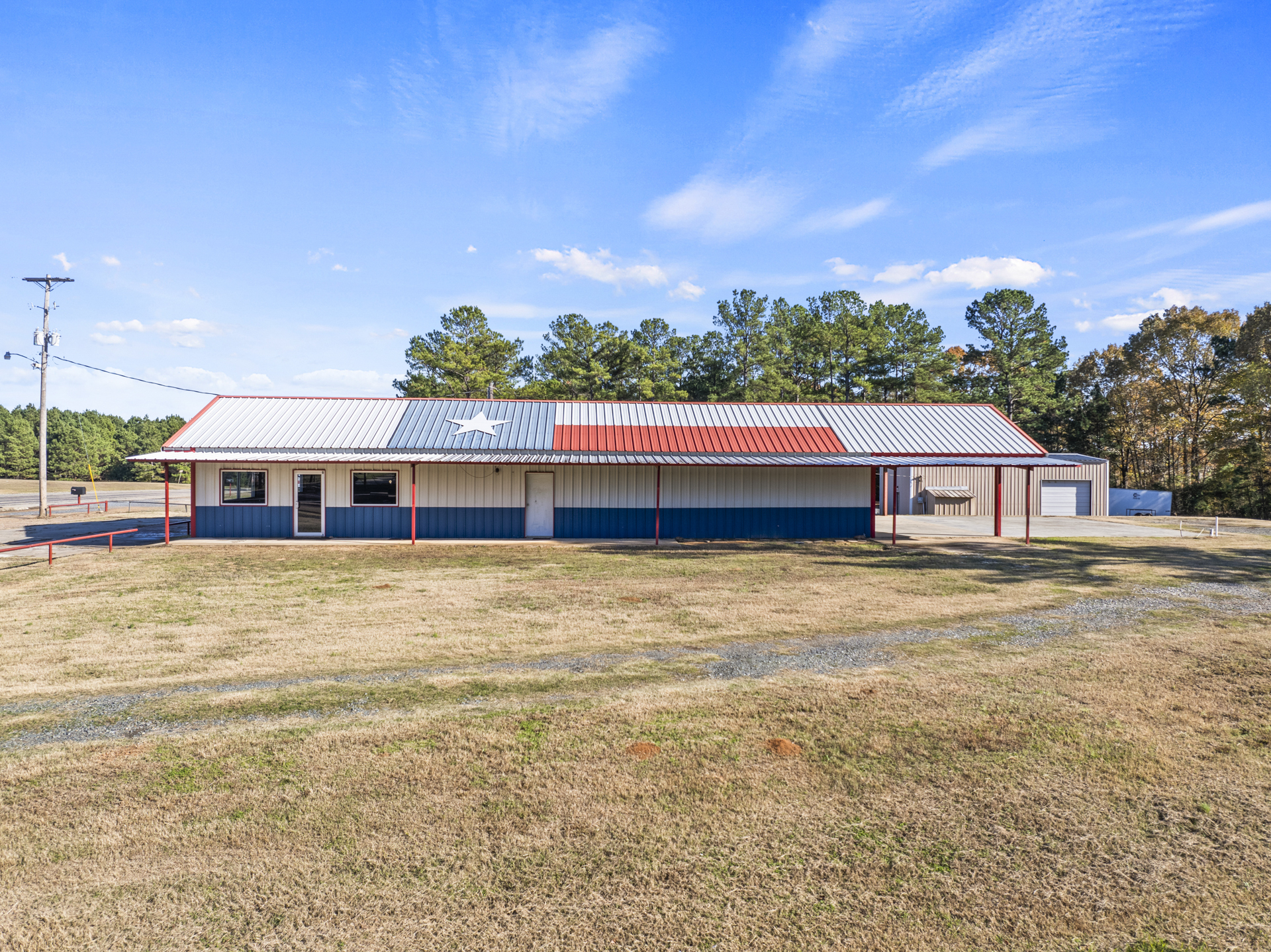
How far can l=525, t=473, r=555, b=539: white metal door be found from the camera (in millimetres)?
21719

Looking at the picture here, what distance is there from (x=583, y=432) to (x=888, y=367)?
96.6 ft

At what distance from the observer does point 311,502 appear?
69.3 feet

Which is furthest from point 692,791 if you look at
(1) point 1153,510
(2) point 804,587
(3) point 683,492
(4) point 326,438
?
(1) point 1153,510

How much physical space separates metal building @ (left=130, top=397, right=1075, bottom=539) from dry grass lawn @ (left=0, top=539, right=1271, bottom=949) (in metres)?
11.7

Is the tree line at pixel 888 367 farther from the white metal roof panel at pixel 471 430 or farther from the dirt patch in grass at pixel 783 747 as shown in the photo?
the dirt patch in grass at pixel 783 747

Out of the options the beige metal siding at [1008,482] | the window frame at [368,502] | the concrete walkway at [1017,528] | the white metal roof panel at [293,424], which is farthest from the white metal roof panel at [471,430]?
the beige metal siding at [1008,482]

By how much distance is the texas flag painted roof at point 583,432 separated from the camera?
2081 cm

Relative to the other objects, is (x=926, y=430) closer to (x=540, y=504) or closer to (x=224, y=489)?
(x=540, y=504)

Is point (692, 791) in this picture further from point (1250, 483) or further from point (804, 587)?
point (1250, 483)

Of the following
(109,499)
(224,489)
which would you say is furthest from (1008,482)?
(109,499)

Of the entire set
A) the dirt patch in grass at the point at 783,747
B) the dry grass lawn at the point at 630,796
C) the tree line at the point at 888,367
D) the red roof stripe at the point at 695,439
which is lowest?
the dry grass lawn at the point at 630,796

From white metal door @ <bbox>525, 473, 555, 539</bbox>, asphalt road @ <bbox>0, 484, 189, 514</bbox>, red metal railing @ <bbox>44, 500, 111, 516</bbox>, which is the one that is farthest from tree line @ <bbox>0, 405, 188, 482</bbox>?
white metal door @ <bbox>525, 473, 555, 539</bbox>

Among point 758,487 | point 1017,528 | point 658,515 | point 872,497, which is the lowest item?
point 1017,528

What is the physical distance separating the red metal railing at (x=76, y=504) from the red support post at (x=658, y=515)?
83.6 feet
